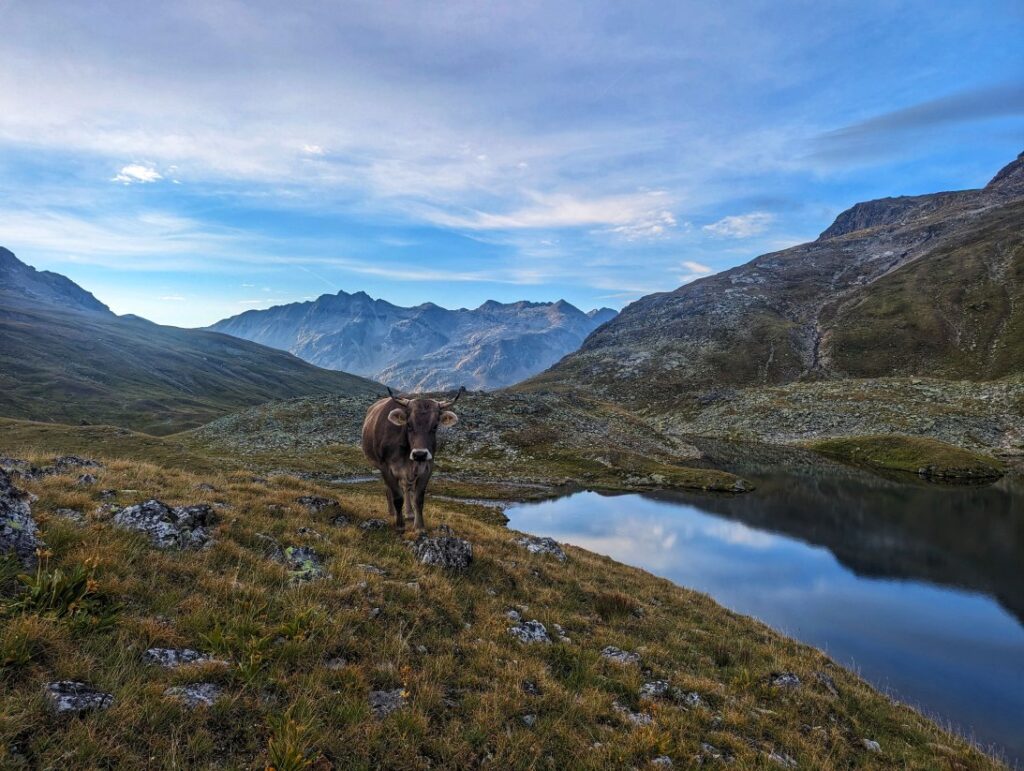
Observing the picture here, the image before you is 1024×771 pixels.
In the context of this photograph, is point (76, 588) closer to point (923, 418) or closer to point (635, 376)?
point (923, 418)

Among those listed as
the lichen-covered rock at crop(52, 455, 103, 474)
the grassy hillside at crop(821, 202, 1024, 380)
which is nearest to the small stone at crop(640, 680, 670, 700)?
the lichen-covered rock at crop(52, 455, 103, 474)

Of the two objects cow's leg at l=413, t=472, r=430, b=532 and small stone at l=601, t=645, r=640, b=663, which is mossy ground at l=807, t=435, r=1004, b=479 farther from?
cow's leg at l=413, t=472, r=430, b=532

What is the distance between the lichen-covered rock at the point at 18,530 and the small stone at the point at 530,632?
368 inches

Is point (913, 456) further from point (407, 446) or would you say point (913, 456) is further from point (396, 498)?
point (407, 446)

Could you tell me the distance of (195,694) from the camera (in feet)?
21.2

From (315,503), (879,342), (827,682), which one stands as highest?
(879,342)

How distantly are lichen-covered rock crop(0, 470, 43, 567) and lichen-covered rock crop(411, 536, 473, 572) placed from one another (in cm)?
823

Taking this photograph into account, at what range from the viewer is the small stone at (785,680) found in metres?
12.9

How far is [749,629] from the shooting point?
19000mm

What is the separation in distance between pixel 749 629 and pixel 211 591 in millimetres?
19035

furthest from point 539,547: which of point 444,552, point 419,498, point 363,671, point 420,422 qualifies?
point 363,671

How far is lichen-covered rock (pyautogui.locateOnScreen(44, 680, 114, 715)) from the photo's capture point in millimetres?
5484

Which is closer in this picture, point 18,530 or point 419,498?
point 18,530

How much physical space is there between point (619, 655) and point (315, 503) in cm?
1098
